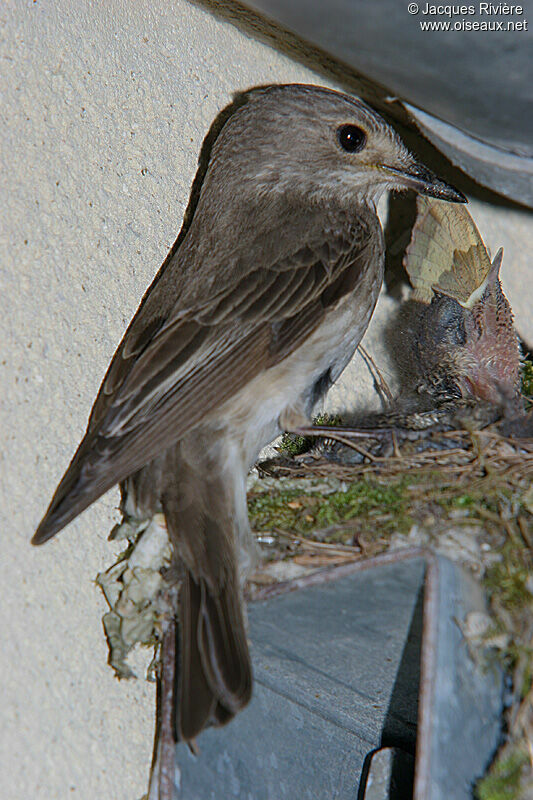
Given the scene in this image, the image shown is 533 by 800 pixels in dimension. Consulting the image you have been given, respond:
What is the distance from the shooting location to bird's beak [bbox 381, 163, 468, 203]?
10.6 feet

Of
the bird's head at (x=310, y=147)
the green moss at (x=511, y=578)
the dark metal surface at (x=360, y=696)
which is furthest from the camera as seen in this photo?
the bird's head at (x=310, y=147)

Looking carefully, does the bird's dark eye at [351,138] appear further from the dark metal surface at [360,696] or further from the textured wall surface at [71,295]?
the dark metal surface at [360,696]

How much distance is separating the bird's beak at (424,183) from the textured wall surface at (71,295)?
0.84 meters

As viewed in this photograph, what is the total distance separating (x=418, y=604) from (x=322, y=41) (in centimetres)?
214

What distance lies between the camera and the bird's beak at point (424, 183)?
3238 millimetres

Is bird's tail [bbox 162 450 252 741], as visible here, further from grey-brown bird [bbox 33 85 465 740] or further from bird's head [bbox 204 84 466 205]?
bird's head [bbox 204 84 466 205]

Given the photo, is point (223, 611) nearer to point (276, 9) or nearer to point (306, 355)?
point (306, 355)

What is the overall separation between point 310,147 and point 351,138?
6.6 inches

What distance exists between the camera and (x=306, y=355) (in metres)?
2.78

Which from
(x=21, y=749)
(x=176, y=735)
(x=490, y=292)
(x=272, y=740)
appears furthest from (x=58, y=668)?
(x=490, y=292)

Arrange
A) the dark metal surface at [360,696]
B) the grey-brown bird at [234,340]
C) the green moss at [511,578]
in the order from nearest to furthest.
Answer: the dark metal surface at [360,696], the green moss at [511,578], the grey-brown bird at [234,340]

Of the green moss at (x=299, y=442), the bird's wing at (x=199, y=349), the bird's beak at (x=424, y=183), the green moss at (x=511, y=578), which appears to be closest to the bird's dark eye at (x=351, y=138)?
the bird's beak at (x=424, y=183)

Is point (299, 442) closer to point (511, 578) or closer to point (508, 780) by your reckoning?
point (511, 578)

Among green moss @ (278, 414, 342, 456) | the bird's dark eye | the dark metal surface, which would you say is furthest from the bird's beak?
the dark metal surface
